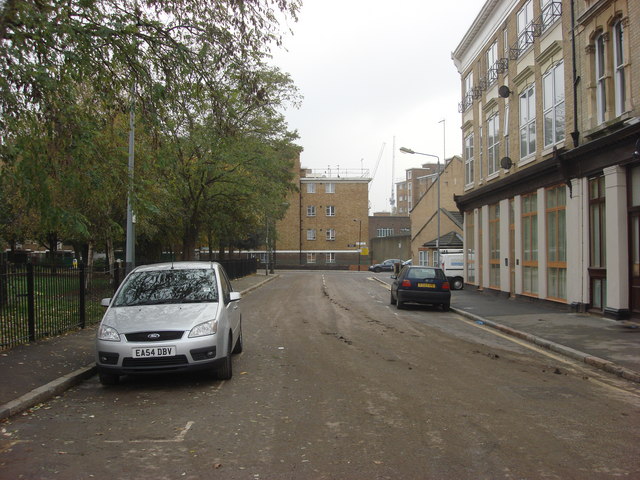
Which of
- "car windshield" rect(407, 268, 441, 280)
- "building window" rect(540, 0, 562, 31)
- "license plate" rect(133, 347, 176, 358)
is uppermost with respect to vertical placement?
"building window" rect(540, 0, 562, 31)

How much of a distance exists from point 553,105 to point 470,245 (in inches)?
448

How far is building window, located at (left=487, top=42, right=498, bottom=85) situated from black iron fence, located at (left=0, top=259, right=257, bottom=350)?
18.1 metres

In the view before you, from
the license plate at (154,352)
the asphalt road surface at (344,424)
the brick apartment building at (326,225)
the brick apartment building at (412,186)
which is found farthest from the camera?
the brick apartment building at (412,186)

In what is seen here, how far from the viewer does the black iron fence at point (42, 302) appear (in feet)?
30.8

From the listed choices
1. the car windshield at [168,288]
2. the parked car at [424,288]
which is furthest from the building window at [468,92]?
the car windshield at [168,288]

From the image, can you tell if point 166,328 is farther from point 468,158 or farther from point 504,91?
point 468,158

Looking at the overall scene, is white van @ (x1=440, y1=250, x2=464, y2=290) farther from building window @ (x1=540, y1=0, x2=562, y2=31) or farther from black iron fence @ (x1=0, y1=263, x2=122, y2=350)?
black iron fence @ (x1=0, y1=263, x2=122, y2=350)

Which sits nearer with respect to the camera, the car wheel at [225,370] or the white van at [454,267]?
the car wheel at [225,370]

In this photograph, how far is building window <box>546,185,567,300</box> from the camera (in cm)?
1689

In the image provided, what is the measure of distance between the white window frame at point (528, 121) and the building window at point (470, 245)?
738cm

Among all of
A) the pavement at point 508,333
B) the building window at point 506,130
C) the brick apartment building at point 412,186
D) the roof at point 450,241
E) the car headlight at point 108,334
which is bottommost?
the pavement at point 508,333

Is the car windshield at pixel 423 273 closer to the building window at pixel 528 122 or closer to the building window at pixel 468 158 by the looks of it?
the building window at pixel 528 122

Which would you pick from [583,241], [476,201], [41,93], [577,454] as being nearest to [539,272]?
[583,241]

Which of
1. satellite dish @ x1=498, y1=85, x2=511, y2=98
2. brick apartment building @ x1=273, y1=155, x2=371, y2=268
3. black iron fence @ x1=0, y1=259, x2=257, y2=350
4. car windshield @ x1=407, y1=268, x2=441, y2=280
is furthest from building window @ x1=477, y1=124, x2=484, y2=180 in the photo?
brick apartment building @ x1=273, y1=155, x2=371, y2=268
